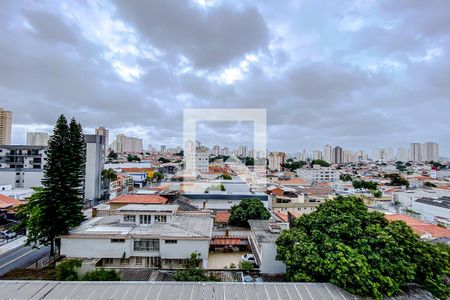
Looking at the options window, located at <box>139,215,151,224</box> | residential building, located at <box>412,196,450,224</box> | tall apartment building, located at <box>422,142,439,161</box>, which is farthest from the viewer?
tall apartment building, located at <box>422,142,439,161</box>

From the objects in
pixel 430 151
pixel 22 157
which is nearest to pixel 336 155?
pixel 430 151

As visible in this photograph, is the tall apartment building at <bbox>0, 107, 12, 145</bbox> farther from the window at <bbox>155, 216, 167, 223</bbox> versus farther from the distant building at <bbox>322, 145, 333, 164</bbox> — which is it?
the distant building at <bbox>322, 145, 333, 164</bbox>

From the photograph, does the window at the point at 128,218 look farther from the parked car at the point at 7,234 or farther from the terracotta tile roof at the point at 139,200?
the parked car at the point at 7,234

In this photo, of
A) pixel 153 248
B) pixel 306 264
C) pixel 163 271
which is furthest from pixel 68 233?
pixel 306 264

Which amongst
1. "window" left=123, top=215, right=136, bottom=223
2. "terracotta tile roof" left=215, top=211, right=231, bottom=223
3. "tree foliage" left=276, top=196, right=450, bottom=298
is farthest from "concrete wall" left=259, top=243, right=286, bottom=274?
"terracotta tile roof" left=215, top=211, right=231, bottom=223

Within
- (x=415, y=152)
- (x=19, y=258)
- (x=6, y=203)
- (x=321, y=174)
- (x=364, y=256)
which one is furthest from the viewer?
(x=415, y=152)

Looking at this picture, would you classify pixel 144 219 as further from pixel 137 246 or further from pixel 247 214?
pixel 247 214
